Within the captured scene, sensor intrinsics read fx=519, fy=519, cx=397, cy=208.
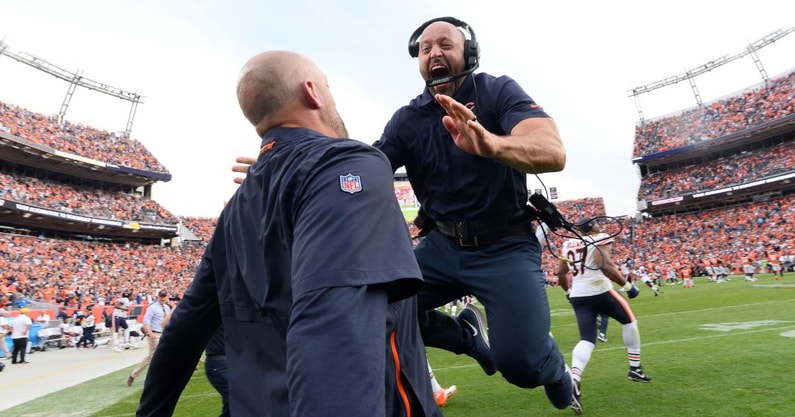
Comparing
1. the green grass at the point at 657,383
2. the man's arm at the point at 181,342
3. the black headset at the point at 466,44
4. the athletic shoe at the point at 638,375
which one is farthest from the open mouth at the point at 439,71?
the athletic shoe at the point at 638,375

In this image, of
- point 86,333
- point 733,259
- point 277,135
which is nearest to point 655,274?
point 733,259

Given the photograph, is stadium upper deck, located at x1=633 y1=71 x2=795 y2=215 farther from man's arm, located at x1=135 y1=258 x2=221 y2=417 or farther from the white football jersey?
man's arm, located at x1=135 y1=258 x2=221 y2=417

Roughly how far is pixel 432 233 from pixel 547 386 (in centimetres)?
128

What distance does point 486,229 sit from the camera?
3.35 meters

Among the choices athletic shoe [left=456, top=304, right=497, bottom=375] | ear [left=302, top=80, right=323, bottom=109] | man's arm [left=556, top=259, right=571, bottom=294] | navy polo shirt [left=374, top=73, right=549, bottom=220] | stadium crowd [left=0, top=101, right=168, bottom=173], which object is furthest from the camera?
stadium crowd [left=0, top=101, right=168, bottom=173]

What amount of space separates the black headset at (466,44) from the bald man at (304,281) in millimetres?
1900

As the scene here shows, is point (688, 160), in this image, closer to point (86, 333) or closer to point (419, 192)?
point (86, 333)

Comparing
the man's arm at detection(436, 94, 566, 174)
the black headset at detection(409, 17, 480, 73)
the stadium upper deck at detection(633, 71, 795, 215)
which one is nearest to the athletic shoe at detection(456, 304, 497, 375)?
the man's arm at detection(436, 94, 566, 174)

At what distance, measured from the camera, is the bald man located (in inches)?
40.4

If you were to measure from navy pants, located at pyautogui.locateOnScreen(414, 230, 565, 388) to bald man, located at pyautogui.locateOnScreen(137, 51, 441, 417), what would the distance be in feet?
5.55

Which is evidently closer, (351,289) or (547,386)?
(351,289)

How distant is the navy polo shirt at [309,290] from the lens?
1.02 meters

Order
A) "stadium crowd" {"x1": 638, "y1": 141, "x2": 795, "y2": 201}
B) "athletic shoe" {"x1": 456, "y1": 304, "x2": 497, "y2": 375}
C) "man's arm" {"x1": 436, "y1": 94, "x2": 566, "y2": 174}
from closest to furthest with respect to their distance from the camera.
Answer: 1. "man's arm" {"x1": 436, "y1": 94, "x2": 566, "y2": 174}
2. "athletic shoe" {"x1": 456, "y1": 304, "x2": 497, "y2": 375}
3. "stadium crowd" {"x1": 638, "y1": 141, "x2": 795, "y2": 201}

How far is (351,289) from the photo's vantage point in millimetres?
1070
